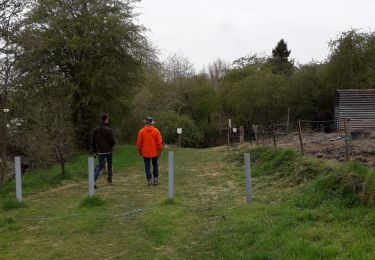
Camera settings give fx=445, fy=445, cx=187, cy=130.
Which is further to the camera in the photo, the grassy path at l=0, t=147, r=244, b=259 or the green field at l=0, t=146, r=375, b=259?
the grassy path at l=0, t=147, r=244, b=259

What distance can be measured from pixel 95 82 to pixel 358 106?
16.4 meters

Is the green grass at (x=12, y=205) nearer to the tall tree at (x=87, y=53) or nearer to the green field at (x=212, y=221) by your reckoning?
the green field at (x=212, y=221)

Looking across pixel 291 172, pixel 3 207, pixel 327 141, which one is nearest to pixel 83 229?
pixel 3 207

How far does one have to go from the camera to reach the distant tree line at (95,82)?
1602 cm

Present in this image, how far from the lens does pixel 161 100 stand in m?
45.3

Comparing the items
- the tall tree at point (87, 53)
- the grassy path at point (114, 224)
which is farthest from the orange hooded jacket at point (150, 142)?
the tall tree at point (87, 53)

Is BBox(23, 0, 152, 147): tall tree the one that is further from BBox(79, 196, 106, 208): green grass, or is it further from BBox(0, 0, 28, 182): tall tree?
BBox(79, 196, 106, 208): green grass

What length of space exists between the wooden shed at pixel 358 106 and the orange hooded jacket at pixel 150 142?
60.0 ft

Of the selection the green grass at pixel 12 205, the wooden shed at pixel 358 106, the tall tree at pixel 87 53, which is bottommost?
the green grass at pixel 12 205

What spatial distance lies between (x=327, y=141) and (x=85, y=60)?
44.7 ft

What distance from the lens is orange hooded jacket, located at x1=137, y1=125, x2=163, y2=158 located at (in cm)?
1202

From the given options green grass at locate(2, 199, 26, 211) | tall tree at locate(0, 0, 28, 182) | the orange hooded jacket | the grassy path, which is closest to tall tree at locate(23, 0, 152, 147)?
tall tree at locate(0, 0, 28, 182)

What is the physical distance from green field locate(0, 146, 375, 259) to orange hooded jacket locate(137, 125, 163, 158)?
0.97 m

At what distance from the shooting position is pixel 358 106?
28.1m
